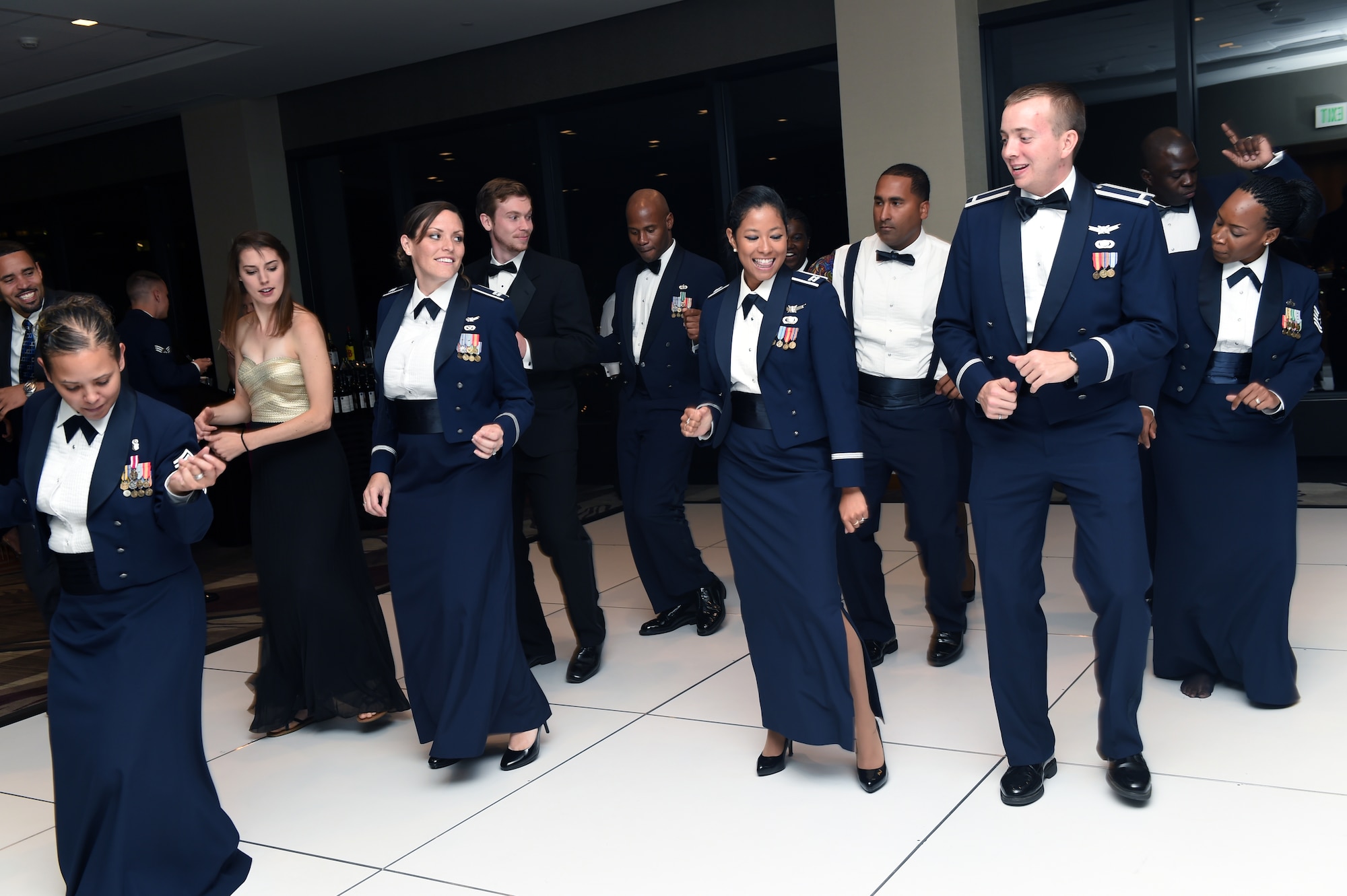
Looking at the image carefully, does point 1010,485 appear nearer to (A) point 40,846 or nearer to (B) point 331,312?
(A) point 40,846

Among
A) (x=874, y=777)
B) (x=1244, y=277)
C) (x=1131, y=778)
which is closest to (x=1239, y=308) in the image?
(x=1244, y=277)

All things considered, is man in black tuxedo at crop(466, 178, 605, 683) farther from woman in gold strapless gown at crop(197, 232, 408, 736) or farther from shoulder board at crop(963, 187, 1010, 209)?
shoulder board at crop(963, 187, 1010, 209)

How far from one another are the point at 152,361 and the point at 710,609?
3.50 metres

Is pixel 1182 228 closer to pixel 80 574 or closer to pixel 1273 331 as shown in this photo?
pixel 1273 331

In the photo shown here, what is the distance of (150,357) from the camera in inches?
243

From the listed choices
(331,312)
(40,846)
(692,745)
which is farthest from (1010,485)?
(331,312)

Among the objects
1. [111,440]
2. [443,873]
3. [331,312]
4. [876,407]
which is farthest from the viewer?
[331,312]

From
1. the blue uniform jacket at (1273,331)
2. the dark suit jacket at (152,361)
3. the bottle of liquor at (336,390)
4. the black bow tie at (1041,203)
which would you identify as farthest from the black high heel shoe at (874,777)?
the bottle of liquor at (336,390)

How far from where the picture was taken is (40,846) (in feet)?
10.4

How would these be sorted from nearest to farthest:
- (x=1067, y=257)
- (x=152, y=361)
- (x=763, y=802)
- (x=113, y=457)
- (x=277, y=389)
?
(x=113, y=457)
(x=1067, y=257)
(x=763, y=802)
(x=277, y=389)
(x=152, y=361)

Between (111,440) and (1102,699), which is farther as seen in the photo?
(1102,699)

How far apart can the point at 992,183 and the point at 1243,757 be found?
15.0 ft

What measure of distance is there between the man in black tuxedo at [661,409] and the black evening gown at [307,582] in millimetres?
1236

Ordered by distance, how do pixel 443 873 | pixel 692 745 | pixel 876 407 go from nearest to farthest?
1. pixel 443 873
2. pixel 692 745
3. pixel 876 407
